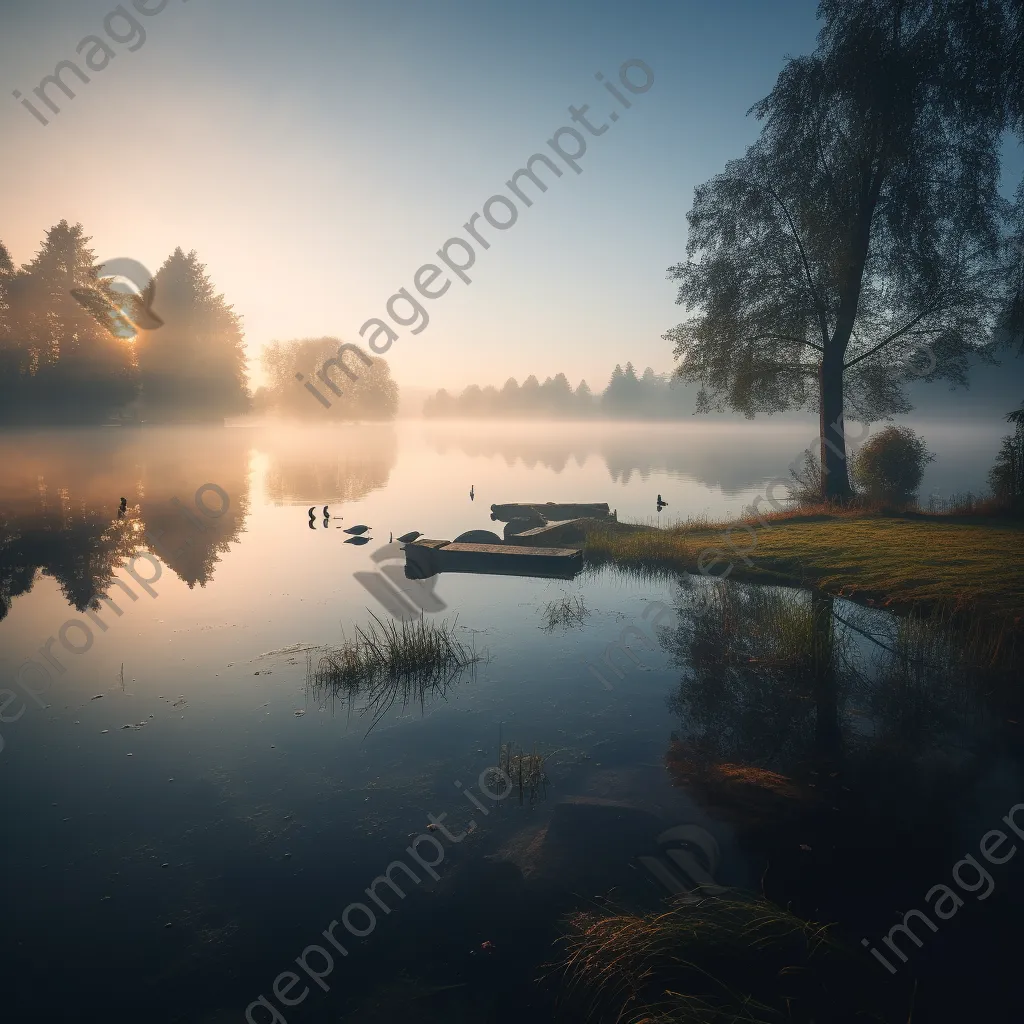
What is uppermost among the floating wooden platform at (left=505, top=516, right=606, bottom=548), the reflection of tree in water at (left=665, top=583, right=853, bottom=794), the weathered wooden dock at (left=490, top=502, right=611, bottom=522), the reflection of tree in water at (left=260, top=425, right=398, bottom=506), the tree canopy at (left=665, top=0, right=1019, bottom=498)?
the tree canopy at (left=665, top=0, right=1019, bottom=498)

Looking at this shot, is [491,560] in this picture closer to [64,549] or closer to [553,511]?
[553,511]

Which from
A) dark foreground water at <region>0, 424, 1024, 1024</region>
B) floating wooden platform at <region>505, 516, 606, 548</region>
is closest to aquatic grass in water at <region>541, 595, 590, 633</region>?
dark foreground water at <region>0, 424, 1024, 1024</region>

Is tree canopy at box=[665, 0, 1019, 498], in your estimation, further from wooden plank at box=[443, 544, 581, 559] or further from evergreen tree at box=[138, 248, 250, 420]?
evergreen tree at box=[138, 248, 250, 420]

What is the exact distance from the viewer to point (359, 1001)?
427 centimetres

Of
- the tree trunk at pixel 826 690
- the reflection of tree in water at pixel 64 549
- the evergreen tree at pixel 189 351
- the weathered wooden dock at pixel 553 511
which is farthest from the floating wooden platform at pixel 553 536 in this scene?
the evergreen tree at pixel 189 351

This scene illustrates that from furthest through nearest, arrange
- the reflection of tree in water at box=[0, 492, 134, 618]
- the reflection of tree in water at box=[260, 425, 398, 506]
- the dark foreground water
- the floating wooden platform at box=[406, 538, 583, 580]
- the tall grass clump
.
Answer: the reflection of tree in water at box=[260, 425, 398, 506] → the floating wooden platform at box=[406, 538, 583, 580] → the reflection of tree in water at box=[0, 492, 134, 618] → the dark foreground water → the tall grass clump

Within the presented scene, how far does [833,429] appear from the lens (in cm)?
2255

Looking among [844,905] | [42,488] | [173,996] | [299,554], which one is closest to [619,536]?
[299,554]

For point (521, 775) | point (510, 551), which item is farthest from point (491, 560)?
point (521, 775)

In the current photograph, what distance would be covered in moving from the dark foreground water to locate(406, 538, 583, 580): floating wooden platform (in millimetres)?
2850

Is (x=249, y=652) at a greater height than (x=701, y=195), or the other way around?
(x=701, y=195)

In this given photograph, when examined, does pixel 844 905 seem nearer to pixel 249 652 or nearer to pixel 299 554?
pixel 249 652

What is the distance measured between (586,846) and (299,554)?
52.4 feet

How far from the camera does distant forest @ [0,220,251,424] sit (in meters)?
58.4
